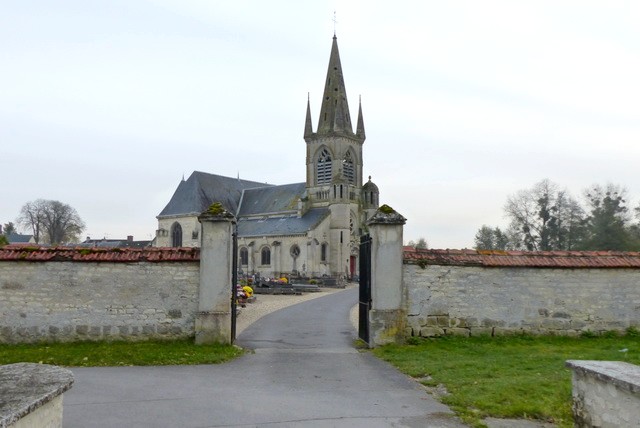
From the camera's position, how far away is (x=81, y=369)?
8.84 m

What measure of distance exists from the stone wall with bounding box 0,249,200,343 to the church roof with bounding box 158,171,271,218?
50.8m

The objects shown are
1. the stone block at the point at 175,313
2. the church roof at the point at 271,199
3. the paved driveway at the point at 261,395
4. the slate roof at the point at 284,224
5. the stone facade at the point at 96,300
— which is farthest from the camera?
the church roof at the point at 271,199

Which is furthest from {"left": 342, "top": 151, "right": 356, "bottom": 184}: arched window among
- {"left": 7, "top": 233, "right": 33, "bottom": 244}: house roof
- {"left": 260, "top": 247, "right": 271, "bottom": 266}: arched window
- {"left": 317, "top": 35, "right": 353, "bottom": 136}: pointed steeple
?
{"left": 7, "top": 233, "right": 33, "bottom": 244}: house roof

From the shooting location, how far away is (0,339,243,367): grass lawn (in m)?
9.39

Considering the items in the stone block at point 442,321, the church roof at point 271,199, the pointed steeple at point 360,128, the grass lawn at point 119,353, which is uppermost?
the pointed steeple at point 360,128

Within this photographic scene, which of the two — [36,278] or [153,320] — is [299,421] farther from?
[36,278]

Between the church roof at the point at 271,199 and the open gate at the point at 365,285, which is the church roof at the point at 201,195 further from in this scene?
the open gate at the point at 365,285

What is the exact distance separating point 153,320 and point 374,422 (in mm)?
6751

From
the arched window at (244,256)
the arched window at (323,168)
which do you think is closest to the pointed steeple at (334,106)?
the arched window at (323,168)

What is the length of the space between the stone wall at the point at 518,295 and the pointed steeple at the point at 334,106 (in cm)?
4735

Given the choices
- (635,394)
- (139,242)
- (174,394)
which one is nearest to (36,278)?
(174,394)

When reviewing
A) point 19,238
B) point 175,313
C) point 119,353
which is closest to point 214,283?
point 175,313

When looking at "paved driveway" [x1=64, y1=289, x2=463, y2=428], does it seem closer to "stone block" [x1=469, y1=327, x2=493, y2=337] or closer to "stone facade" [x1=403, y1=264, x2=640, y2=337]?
"stone facade" [x1=403, y1=264, x2=640, y2=337]

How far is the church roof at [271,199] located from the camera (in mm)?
61719
